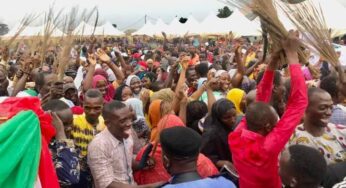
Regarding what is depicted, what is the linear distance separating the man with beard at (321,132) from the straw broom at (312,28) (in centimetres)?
49

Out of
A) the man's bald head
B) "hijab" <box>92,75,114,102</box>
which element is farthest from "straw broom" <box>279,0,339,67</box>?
"hijab" <box>92,75,114,102</box>

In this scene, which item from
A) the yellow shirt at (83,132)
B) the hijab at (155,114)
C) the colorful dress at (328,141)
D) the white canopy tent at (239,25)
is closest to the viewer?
the colorful dress at (328,141)

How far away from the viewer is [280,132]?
3129 mm

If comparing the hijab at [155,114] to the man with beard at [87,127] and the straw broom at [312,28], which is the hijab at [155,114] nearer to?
the man with beard at [87,127]

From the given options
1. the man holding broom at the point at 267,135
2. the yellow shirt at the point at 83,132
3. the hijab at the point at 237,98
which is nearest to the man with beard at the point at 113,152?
the yellow shirt at the point at 83,132

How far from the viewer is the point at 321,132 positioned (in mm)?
3773

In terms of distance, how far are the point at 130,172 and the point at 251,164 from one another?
1.06 metres

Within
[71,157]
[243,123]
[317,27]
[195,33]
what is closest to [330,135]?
[243,123]

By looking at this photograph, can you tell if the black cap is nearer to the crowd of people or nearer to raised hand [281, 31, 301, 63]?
the crowd of people

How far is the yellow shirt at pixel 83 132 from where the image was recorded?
13.4 ft

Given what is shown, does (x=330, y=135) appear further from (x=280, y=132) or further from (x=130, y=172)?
(x=130, y=172)

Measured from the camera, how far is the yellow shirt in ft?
13.4

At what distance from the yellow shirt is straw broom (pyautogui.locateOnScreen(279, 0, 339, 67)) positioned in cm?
191

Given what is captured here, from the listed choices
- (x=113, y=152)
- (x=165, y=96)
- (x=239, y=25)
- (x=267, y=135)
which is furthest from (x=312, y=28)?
(x=239, y=25)
